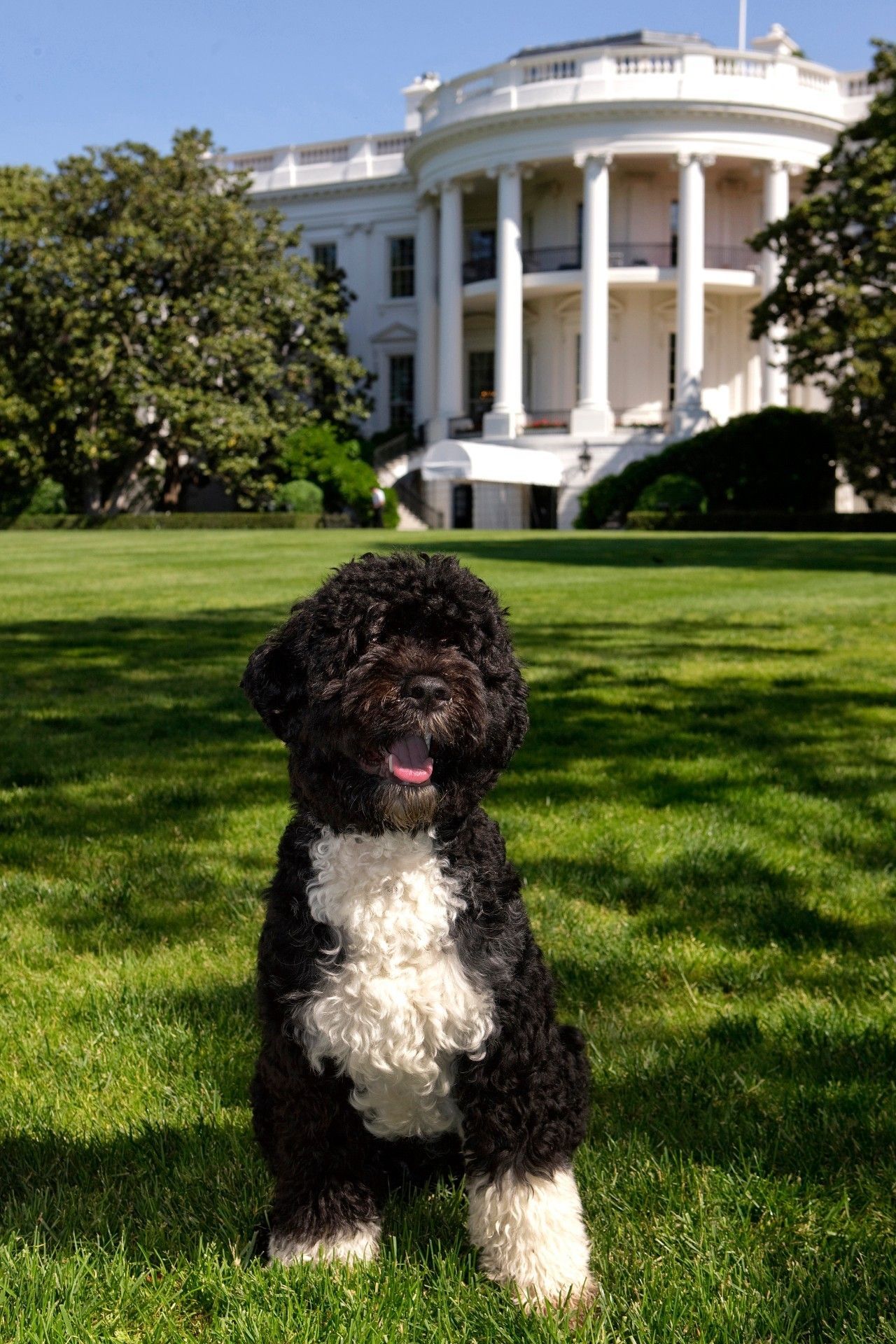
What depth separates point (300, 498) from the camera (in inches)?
1528

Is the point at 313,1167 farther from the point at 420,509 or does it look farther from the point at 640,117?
the point at 640,117

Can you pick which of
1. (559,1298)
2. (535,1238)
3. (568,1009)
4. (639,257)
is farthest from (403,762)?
(639,257)

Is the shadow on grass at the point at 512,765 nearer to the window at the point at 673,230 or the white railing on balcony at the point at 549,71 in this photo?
the white railing on balcony at the point at 549,71

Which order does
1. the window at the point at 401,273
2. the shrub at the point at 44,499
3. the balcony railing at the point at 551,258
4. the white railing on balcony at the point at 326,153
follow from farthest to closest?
1. the white railing on balcony at the point at 326,153
2. the window at the point at 401,273
3. the balcony railing at the point at 551,258
4. the shrub at the point at 44,499

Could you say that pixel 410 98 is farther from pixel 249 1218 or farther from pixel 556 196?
pixel 249 1218

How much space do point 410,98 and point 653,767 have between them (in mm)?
54783

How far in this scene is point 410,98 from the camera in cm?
5519

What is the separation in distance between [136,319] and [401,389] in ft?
53.5

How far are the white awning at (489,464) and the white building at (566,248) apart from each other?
0.08 m

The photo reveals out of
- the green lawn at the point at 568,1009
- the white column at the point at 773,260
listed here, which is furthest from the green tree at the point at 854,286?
the white column at the point at 773,260

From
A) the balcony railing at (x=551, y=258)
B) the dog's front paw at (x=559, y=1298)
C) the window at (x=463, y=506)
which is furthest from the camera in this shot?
the window at (x=463, y=506)

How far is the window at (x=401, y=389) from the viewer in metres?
52.2

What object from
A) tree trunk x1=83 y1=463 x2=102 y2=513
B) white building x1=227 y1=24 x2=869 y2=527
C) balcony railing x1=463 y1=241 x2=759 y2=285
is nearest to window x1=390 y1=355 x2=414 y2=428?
white building x1=227 y1=24 x2=869 y2=527

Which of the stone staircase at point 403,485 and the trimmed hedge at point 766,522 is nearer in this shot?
the trimmed hedge at point 766,522
